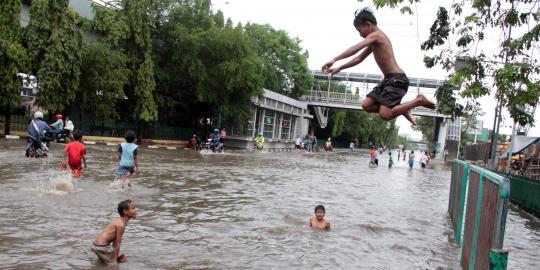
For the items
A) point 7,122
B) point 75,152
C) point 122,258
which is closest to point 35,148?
point 75,152

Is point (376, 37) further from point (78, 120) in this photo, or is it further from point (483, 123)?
point (483, 123)

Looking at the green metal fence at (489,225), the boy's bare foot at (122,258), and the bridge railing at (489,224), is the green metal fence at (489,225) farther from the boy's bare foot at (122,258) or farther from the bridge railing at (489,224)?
the boy's bare foot at (122,258)

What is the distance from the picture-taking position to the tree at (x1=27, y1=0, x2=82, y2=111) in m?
26.1

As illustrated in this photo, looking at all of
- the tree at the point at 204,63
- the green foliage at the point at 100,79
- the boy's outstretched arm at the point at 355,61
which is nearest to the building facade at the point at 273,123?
the tree at the point at 204,63

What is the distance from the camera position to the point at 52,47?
26266 mm

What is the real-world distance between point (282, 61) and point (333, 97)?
8873 mm

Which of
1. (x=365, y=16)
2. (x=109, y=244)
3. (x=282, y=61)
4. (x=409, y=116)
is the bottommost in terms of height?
(x=109, y=244)

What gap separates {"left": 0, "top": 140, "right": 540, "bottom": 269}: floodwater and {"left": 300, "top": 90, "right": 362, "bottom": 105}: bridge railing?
4303 centimetres

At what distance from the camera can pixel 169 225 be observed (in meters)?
→ 9.27

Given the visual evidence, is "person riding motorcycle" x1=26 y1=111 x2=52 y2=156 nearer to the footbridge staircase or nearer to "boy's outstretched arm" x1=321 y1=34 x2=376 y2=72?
"boy's outstretched arm" x1=321 y1=34 x2=376 y2=72

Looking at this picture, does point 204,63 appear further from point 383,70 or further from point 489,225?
point 489,225

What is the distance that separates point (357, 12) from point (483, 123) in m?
86.2

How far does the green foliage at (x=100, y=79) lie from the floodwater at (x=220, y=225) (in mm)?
13200

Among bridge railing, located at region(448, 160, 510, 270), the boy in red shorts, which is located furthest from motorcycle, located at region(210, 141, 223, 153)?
bridge railing, located at region(448, 160, 510, 270)
